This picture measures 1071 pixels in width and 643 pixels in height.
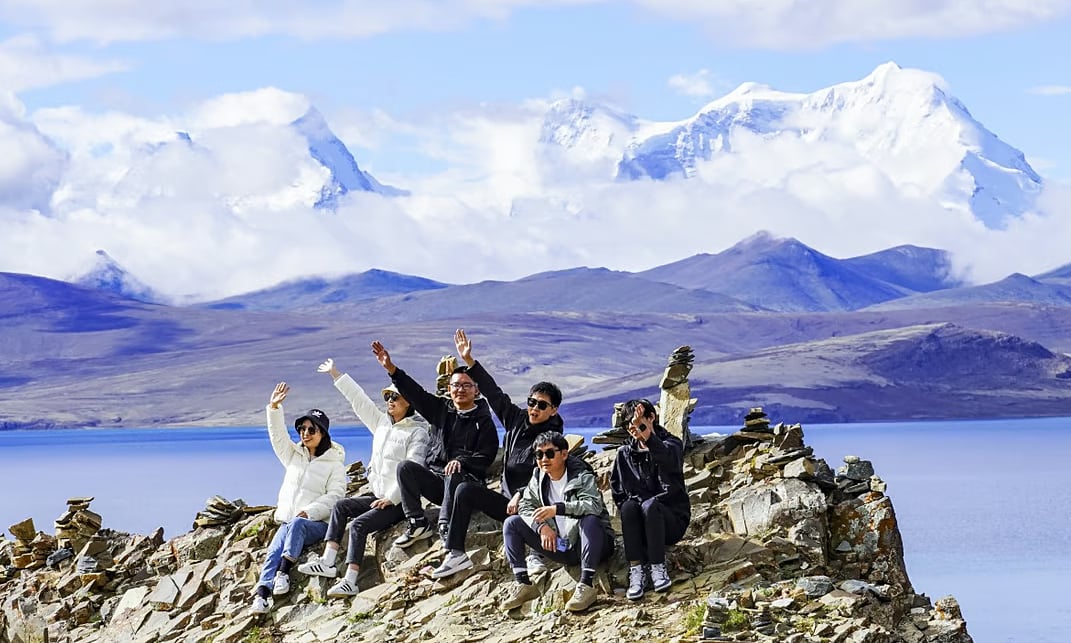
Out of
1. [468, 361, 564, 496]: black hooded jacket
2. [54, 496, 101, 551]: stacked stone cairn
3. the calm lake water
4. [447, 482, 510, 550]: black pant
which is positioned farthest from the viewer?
the calm lake water

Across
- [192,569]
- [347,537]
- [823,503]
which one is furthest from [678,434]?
[192,569]

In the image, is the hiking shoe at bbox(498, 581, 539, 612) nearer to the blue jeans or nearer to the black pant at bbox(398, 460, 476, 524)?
the black pant at bbox(398, 460, 476, 524)

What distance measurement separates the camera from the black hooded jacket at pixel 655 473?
1659 cm

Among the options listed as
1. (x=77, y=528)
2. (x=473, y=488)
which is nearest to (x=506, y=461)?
(x=473, y=488)

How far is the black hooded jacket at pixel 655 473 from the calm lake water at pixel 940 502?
1583 cm

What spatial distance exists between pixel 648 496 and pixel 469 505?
2037 millimetres

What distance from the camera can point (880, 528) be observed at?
17.6 m

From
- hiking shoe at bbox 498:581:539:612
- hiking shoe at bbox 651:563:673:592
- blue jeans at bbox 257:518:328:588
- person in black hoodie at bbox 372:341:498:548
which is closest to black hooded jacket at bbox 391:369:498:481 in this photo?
person in black hoodie at bbox 372:341:498:548

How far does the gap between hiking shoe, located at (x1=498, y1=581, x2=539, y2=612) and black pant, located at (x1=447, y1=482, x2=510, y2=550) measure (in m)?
0.87

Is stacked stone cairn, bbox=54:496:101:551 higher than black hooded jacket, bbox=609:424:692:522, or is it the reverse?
black hooded jacket, bbox=609:424:692:522

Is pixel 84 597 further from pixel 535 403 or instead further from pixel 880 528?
pixel 880 528

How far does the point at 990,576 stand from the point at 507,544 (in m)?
28.6

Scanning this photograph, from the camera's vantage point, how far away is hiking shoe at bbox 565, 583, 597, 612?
54.1ft

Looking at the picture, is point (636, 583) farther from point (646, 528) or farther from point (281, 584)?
point (281, 584)
